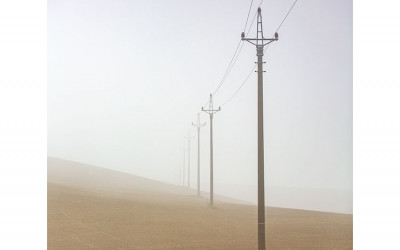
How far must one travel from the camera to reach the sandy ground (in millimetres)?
14328

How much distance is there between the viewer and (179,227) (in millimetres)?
16109

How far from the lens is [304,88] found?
15.5 meters

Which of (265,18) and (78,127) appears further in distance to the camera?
(78,127)

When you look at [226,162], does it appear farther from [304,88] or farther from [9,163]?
[9,163]

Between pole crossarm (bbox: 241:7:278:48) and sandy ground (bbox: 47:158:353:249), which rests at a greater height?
pole crossarm (bbox: 241:7:278:48)

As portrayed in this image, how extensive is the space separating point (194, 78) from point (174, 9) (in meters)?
2.19

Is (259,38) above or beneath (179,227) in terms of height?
above

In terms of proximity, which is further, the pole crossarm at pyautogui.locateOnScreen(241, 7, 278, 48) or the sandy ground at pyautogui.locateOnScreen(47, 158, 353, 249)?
the sandy ground at pyautogui.locateOnScreen(47, 158, 353, 249)

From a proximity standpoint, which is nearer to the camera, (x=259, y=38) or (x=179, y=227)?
(x=259, y=38)

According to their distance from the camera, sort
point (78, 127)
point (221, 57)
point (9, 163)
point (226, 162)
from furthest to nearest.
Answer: point (226, 162) → point (78, 127) → point (221, 57) → point (9, 163)

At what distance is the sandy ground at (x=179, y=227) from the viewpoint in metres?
14.3

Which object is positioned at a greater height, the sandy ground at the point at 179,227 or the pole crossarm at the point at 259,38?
the pole crossarm at the point at 259,38

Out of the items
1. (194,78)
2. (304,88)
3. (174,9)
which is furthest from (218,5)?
(304,88)
